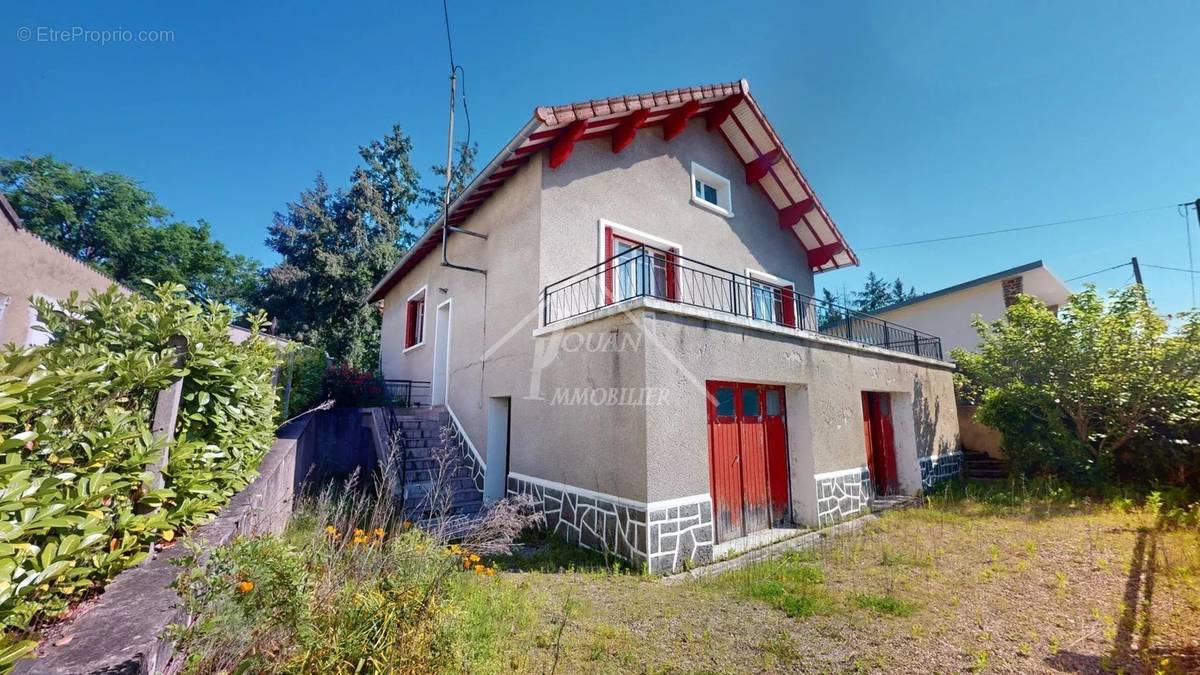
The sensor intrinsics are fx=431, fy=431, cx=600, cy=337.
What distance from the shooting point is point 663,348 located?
5.80 meters

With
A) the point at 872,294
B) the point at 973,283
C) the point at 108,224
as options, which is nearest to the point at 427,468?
the point at 973,283

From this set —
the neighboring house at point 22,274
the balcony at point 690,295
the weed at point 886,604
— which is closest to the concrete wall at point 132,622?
the balcony at point 690,295

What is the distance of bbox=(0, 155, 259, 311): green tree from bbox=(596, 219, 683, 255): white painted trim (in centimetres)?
2602

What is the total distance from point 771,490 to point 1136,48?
10.5 meters

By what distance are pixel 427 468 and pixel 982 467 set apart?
45.1ft

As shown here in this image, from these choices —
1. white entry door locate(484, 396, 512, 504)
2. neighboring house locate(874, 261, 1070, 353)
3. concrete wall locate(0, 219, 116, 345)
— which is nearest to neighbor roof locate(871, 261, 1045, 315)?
neighboring house locate(874, 261, 1070, 353)

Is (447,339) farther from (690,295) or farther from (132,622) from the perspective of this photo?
(132,622)

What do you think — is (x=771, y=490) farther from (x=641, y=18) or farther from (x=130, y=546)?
(x=641, y=18)

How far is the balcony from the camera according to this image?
7219 millimetres

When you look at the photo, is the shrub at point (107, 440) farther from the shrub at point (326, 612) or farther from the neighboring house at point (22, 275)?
the neighboring house at point (22, 275)

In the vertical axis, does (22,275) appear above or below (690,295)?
above

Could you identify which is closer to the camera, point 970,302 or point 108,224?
point 970,302

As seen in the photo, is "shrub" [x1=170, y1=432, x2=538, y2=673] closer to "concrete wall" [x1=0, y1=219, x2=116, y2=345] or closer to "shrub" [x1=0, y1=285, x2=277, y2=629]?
"shrub" [x1=0, y1=285, x2=277, y2=629]

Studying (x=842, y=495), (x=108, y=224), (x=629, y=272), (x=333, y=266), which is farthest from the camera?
(x=108, y=224)
